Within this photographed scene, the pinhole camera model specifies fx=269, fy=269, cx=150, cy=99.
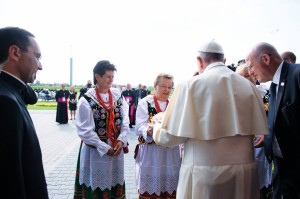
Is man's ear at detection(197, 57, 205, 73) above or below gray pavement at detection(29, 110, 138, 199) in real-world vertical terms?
above

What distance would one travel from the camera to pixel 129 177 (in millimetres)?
6184

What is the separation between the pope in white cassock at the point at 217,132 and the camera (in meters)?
2.40

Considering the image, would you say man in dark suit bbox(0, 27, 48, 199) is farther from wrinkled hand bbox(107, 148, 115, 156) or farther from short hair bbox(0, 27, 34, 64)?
wrinkled hand bbox(107, 148, 115, 156)

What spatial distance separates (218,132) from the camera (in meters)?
2.42

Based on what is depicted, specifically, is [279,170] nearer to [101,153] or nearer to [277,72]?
[277,72]

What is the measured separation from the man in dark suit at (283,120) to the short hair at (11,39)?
2.15 m

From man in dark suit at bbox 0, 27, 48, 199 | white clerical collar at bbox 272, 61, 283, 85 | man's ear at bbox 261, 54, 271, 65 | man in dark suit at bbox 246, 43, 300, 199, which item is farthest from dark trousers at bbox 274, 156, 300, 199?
man in dark suit at bbox 0, 27, 48, 199

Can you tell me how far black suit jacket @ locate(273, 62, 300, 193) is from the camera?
92.9 inches

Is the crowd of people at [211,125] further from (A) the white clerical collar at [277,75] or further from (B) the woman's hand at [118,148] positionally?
(B) the woman's hand at [118,148]

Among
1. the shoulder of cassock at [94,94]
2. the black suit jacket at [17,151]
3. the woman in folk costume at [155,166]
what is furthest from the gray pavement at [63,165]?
the black suit jacket at [17,151]

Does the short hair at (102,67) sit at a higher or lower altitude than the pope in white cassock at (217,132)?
higher

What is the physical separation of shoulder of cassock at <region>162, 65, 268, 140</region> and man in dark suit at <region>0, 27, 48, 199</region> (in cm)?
124

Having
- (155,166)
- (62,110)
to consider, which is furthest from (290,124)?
(62,110)

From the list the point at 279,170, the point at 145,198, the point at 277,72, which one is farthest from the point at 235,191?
the point at 145,198
